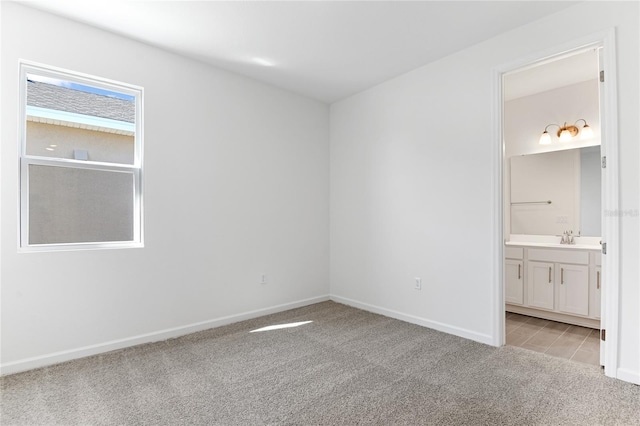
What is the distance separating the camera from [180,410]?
194cm

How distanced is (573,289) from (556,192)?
1206mm

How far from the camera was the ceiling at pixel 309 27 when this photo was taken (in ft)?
8.06

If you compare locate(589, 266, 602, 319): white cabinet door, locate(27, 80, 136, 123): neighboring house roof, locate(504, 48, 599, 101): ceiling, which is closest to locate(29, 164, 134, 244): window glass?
locate(27, 80, 136, 123): neighboring house roof

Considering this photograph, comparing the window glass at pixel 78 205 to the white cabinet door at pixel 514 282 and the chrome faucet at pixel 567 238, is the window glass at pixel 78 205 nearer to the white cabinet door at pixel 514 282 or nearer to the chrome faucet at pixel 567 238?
the white cabinet door at pixel 514 282

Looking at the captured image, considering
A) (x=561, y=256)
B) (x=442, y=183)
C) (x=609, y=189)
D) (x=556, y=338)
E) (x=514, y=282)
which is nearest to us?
(x=609, y=189)

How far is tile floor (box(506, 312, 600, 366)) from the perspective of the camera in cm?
279

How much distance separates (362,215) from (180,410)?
2.86m

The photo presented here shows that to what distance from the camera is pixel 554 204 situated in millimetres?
4027

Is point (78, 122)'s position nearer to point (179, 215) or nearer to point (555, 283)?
point (179, 215)

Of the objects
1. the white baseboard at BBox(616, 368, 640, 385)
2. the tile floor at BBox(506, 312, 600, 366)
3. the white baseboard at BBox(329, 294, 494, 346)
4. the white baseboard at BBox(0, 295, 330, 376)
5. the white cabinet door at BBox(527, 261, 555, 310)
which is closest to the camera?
the white baseboard at BBox(616, 368, 640, 385)

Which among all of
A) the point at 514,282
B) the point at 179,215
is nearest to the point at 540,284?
the point at 514,282

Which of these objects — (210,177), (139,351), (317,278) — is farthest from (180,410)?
(317,278)

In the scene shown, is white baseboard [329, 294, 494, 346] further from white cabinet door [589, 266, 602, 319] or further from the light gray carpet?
white cabinet door [589, 266, 602, 319]

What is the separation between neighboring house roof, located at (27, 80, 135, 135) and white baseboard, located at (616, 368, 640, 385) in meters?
4.36
